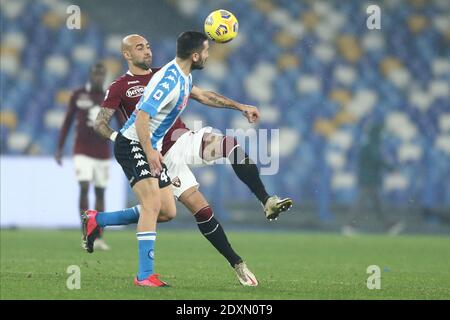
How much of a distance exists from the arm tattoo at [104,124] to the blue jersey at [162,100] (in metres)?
0.79

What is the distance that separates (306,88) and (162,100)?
1296cm

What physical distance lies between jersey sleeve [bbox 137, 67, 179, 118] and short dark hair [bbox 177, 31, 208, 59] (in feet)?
0.64

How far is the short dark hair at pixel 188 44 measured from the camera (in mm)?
7477

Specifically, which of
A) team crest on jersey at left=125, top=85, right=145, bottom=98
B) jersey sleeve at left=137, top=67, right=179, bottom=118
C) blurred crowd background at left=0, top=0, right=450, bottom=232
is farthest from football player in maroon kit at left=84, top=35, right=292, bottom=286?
blurred crowd background at left=0, top=0, right=450, bottom=232

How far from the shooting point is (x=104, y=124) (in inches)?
337

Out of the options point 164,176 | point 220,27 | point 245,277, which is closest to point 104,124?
point 164,176

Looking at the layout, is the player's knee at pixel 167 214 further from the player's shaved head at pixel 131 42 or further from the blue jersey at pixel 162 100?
the player's shaved head at pixel 131 42

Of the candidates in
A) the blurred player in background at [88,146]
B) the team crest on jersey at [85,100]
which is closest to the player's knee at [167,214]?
the blurred player in background at [88,146]

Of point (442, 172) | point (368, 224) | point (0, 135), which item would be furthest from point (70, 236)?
point (442, 172)

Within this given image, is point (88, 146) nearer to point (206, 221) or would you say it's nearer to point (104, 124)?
point (104, 124)

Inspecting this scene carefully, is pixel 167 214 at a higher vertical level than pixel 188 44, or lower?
lower

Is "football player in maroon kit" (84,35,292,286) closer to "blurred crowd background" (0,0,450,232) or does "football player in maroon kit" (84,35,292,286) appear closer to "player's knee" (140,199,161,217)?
"player's knee" (140,199,161,217)

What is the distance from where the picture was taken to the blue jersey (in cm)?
724
